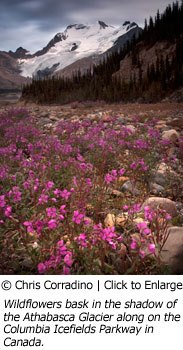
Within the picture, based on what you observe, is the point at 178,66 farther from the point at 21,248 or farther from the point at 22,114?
the point at 21,248

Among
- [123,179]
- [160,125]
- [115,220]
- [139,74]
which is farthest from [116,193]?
[139,74]

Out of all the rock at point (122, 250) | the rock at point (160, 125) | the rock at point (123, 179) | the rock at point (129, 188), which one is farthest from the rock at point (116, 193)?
the rock at point (160, 125)

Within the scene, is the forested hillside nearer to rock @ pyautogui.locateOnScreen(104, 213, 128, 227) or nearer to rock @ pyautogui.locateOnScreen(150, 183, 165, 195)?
rock @ pyautogui.locateOnScreen(150, 183, 165, 195)

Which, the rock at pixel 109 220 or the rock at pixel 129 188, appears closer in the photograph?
the rock at pixel 109 220

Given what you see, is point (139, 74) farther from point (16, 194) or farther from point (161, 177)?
point (16, 194)

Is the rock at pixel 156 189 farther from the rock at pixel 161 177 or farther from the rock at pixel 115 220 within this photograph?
the rock at pixel 115 220

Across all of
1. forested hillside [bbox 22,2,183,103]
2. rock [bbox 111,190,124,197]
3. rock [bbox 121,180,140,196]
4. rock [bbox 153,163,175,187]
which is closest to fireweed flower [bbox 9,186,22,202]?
rock [bbox 111,190,124,197]

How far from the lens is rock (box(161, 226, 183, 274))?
348 cm

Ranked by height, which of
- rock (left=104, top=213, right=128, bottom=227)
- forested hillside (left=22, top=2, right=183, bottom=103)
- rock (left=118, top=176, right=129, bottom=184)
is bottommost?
rock (left=104, top=213, right=128, bottom=227)

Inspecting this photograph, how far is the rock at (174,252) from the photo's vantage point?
11.4 feet

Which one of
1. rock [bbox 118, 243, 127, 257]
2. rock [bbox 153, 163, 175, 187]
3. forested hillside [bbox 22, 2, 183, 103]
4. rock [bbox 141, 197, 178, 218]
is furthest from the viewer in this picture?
forested hillside [bbox 22, 2, 183, 103]

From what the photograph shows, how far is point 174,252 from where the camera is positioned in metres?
3.52

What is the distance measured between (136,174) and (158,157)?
1.21m
